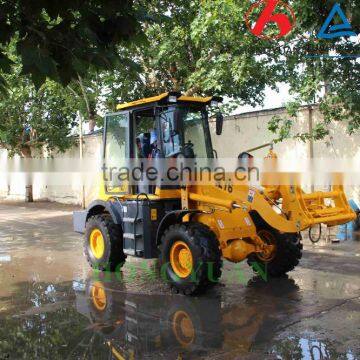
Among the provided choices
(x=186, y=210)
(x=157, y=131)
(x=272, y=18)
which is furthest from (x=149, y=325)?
(x=272, y=18)

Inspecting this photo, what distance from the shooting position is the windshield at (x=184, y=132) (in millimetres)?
6930

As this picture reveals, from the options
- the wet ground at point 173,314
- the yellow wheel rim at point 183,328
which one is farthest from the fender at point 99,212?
the yellow wheel rim at point 183,328

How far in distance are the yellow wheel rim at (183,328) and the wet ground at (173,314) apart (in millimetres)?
10

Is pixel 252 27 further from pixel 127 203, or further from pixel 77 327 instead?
pixel 77 327

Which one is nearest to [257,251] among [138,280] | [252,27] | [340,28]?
[138,280]

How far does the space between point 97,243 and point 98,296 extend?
177 centimetres

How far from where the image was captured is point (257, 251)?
695cm

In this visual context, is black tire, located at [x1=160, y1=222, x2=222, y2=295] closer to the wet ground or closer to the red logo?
the wet ground

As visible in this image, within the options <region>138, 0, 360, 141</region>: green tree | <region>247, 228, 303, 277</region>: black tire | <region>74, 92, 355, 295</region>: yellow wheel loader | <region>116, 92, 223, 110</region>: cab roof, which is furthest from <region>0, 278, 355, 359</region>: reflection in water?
<region>138, 0, 360, 141</region>: green tree

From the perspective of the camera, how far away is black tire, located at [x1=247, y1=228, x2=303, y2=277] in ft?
23.6

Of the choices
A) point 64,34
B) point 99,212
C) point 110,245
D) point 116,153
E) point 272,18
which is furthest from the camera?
point 272,18

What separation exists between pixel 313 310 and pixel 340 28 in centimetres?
502

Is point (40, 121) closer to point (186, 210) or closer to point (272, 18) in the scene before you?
point (272, 18)

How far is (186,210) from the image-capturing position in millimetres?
6586
